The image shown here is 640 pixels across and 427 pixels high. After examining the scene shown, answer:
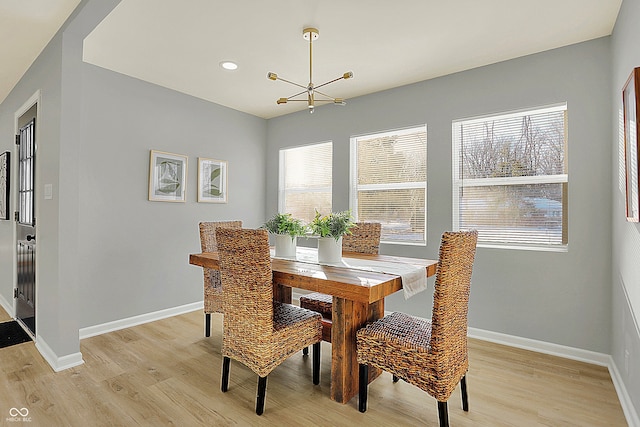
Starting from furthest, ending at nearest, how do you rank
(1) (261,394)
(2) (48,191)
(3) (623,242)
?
(2) (48,191)
(3) (623,242)
(1) (261,394)

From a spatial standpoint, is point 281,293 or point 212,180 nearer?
point 281,293

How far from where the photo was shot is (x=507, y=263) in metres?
3.08

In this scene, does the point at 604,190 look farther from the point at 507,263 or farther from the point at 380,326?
the point at 380,326

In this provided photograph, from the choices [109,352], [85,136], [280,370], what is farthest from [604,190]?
[85,136]

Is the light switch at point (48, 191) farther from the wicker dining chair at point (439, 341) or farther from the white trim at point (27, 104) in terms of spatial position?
the wicker dining chair at point (439, 341)

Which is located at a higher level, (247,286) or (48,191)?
(48,191)

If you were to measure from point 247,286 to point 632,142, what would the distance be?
2.25 meters

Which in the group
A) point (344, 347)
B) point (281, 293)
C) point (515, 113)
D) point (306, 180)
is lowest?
point (344, 347)

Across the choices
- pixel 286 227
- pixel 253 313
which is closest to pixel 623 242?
pixel 286 227

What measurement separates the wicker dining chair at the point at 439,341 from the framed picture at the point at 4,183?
14.0 ft

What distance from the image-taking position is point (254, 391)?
2.28 metres

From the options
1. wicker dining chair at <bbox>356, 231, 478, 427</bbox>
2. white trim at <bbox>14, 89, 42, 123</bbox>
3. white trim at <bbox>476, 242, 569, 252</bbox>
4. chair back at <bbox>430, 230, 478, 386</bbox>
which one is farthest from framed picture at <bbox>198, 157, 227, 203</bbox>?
chair back at <bbox>430, 230, 478, 386</bbox>

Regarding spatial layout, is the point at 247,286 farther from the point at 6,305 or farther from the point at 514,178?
the point at 6,305

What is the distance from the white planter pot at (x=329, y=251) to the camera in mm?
2537
